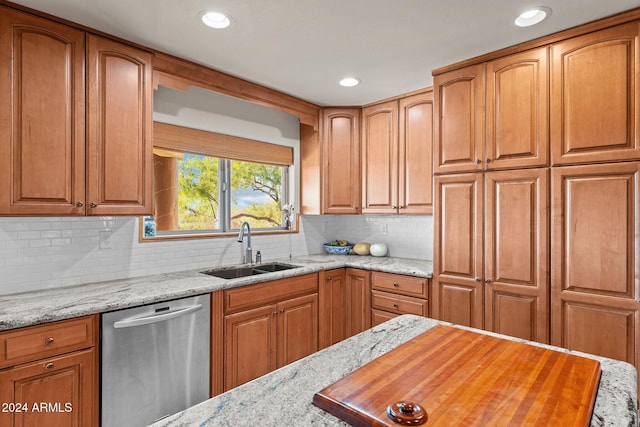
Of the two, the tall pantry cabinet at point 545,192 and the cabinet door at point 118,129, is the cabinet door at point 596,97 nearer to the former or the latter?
the tall pantry cabinet at point 545,192

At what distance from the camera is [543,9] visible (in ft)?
6.12

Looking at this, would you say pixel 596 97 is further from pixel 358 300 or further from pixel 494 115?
pixel 358 300

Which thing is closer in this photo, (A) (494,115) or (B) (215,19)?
(B) (215,19)

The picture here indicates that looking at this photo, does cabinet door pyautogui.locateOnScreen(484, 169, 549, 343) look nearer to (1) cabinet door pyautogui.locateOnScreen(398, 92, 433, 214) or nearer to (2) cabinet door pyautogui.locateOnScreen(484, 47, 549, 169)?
(2) cabinet door pyautogui.locateOnScreen(484, 47, 549, 169)

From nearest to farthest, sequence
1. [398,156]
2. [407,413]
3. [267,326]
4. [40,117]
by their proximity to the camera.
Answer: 1. [407,413]
2. [40,117]
3. [267,326]
4. [398,156]

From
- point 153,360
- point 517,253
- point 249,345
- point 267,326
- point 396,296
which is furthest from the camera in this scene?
point 396,296

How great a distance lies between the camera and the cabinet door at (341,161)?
3586mm

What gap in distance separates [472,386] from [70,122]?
89.9 inches

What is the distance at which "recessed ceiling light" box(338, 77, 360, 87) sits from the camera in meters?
2.88

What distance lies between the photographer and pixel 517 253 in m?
2.27

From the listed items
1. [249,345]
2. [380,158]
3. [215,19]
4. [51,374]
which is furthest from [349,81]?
[51,374]

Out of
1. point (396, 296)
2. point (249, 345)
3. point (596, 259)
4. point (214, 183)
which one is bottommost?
point (249, 345)

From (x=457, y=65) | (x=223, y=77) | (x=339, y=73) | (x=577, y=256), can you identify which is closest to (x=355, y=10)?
(x=339, y=73)

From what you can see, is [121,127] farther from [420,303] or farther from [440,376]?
[420,303]
